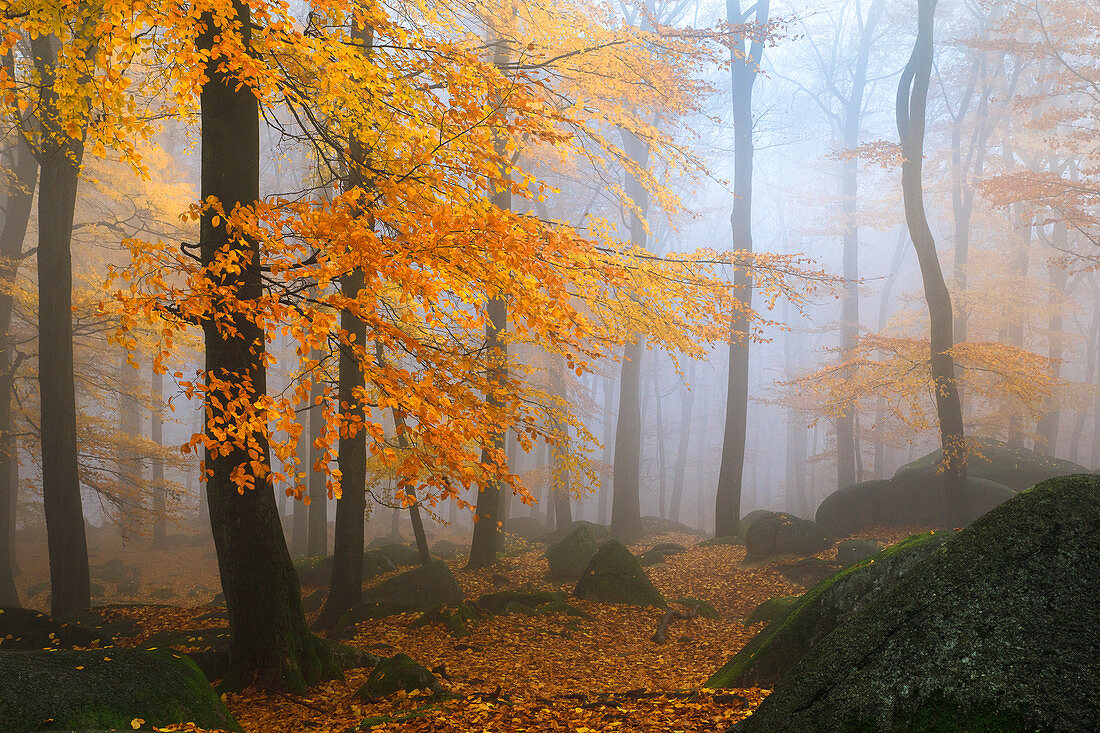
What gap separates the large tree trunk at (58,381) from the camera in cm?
855

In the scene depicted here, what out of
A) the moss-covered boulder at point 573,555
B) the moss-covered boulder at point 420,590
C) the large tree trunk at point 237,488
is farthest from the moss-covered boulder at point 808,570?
the large tree trunk at point 237,488

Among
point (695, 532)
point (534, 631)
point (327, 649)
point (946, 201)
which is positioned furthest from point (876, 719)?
point (946, 201)

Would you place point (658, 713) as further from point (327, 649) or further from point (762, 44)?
point (762, 44)

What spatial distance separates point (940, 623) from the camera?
2.06 m

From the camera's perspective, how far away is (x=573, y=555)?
11.6m

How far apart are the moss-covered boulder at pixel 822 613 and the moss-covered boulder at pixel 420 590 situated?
537cm

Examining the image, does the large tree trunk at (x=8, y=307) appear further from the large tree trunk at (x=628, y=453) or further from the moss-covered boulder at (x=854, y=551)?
the moss-covered boulder at (x=854, y=551)

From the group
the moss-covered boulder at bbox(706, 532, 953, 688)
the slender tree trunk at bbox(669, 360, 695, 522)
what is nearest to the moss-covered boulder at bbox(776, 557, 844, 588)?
the moss-covered boulder at bbox(706, 532, 953, 688)

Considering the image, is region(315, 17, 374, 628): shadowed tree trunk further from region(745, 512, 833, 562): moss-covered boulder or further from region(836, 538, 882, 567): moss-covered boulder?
region(836, 538, 882, 567): moss-covered boulder

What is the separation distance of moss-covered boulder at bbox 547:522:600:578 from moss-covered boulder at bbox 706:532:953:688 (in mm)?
6679

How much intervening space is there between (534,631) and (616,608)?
1.73 metres

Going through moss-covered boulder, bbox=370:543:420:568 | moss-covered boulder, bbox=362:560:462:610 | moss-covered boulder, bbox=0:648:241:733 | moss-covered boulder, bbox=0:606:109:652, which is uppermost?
moss-covered boulder, bbox=0:648:241:733

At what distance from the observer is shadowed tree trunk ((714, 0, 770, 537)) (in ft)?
46.2

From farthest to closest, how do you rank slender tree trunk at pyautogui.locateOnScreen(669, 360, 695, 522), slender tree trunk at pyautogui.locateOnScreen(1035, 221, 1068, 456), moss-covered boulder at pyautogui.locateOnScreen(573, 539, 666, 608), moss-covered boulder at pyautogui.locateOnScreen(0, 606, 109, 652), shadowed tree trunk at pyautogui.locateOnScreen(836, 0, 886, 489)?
1. slender tree trunk at pyautogui.locateOnScreen(669, 360, 695, 522)
2. shadowed tree trunk at pyautogui.locateOnScreen(836, 0, 886, 489)
3. slender tree trunk at pyautogui.locateOnScreen(1035, 221, 1068, 456)
4. moss-covered boulder at pyautogui.locateOnScreen(573, 539, 666, 608)
5. moss-covered boulder at pyautogui.locateOnScreen(0, 606, 109, 652)
